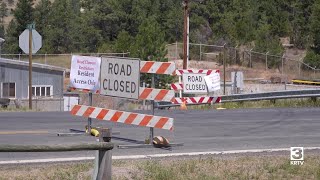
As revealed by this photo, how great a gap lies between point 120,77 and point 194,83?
8.82 meters

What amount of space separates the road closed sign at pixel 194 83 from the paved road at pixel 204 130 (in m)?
0.88

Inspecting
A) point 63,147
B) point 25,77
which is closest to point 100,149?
point 63,147

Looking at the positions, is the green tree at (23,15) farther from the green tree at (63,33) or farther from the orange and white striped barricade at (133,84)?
the orange and white striped barricade at (133,84)

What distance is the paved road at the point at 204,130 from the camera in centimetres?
1369

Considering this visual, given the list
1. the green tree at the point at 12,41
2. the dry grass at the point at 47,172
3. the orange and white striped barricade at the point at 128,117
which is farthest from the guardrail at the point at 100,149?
the green tree at the point at 12,41

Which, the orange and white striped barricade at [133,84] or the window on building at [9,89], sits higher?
the orange and white striped barricade at [133,84]

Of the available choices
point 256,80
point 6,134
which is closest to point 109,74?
point 6,134

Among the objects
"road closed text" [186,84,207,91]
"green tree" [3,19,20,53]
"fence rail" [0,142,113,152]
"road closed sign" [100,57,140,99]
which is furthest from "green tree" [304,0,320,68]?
"fence rail" [0,142,113,152]

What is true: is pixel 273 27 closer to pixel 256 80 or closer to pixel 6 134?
pixel 256 80

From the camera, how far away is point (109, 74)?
1378cm

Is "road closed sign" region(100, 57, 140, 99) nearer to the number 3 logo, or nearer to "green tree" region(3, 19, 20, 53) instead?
the number 3 logo

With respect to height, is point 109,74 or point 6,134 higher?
point 109,74

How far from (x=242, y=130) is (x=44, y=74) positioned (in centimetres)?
3888

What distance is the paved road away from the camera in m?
13.7
